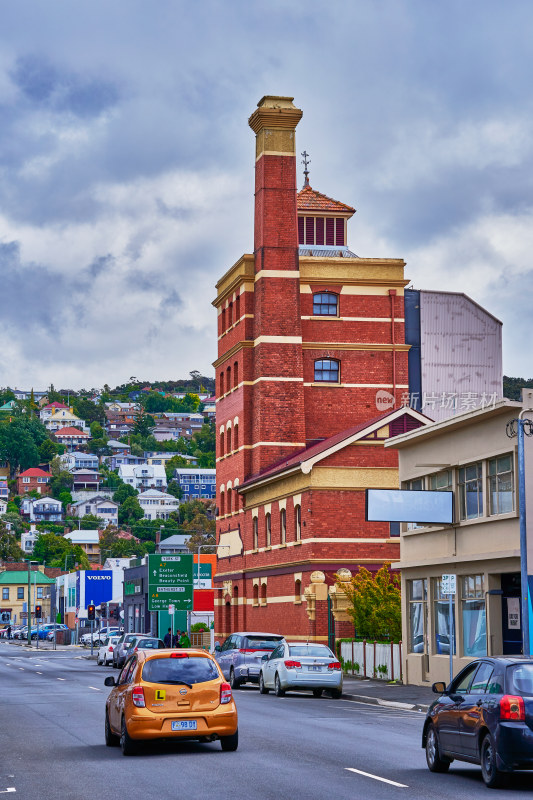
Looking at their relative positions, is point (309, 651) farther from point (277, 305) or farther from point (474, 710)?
point (277, 305)

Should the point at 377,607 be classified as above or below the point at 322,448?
below

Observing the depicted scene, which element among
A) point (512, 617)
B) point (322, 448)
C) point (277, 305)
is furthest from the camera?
point (277, 305)

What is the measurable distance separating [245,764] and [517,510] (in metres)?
15.3

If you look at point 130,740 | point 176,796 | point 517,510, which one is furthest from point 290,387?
point 176,796

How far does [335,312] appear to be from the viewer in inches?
2354

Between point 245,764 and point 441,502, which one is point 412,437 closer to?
point 441,502

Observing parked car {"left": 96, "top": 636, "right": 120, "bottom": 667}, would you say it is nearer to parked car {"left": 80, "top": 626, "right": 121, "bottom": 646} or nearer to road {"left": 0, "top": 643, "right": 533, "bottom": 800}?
road {"left": 0, "top": 643, "right": 533, "bottom": 800}

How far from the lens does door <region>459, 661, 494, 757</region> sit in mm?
14461

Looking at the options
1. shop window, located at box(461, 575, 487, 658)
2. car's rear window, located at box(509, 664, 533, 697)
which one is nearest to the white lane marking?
car's rear window, located at box(509, 664, 533, 697)

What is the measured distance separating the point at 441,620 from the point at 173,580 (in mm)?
30158

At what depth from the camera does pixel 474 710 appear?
14.6 m

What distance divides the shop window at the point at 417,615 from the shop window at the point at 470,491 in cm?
348

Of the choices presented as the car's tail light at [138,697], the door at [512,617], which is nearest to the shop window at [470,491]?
the door at [512,617]

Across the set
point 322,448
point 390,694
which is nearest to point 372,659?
point 390,694
